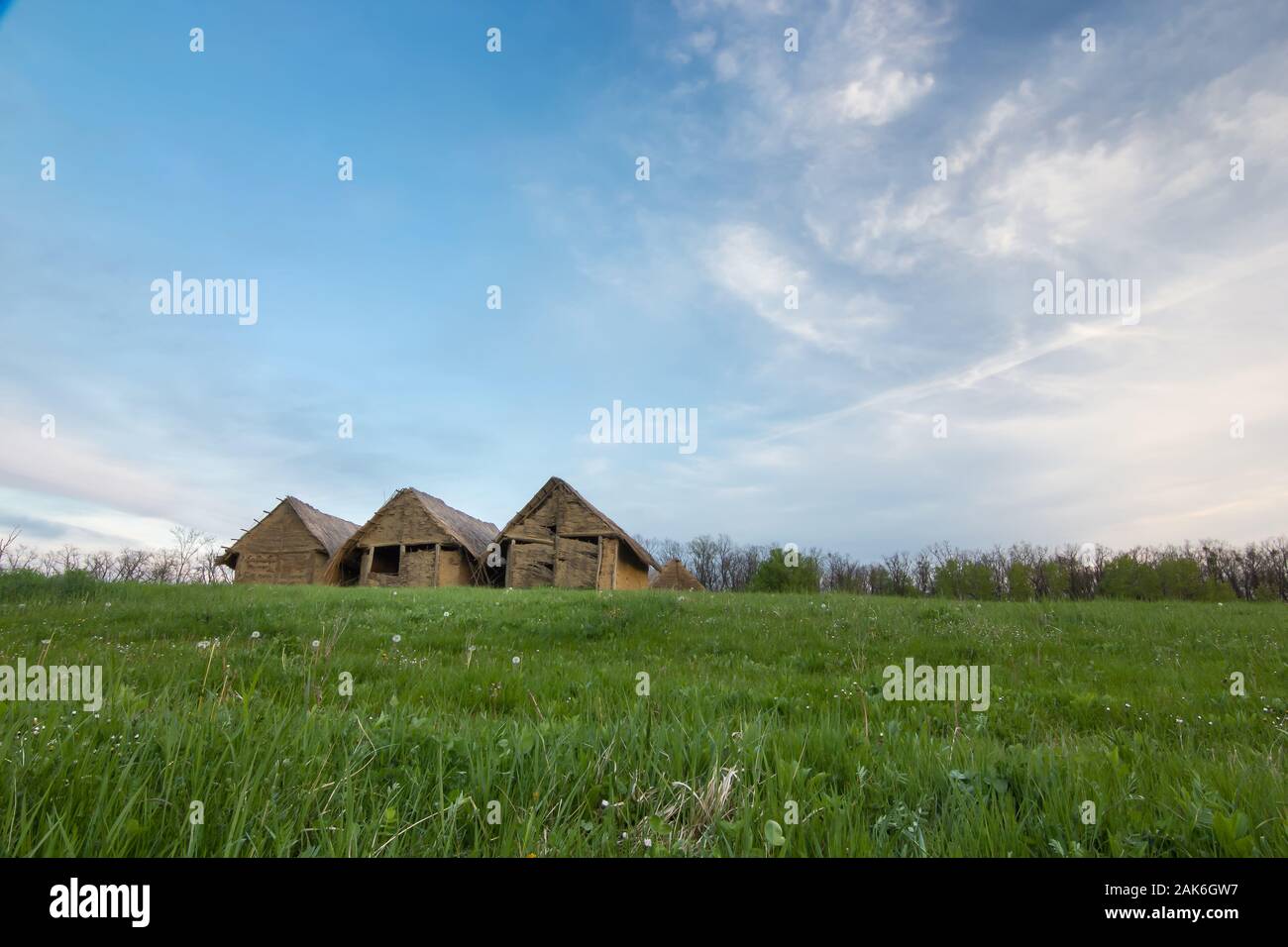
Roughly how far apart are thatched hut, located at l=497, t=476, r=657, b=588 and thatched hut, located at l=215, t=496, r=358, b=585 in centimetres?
1646

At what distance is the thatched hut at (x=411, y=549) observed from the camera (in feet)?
118

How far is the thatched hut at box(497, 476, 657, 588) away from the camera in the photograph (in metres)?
33.6

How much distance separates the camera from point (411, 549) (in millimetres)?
37719

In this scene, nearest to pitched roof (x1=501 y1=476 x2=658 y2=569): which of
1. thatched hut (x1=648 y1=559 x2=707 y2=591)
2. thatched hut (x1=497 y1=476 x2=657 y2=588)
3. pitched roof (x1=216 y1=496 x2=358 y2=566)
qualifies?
thatched hut (x1=497 y1=476 x2=657 y2=588)

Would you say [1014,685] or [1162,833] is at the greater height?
[1162,833]

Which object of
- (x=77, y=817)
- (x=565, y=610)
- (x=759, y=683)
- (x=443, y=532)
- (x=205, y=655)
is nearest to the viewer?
(x=77, y=817)

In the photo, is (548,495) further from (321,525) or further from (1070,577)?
(1070,577)

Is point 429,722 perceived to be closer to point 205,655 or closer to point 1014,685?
point 205,655

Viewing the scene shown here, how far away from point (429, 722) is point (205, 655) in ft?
15.8

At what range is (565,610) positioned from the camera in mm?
12984

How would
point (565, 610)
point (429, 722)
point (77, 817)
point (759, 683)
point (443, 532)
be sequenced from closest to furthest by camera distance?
point (77, 817)
point (429, 722)
point (759, 683)
point (565, 610)
point (443, 532)

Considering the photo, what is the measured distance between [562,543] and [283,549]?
2306 cm
